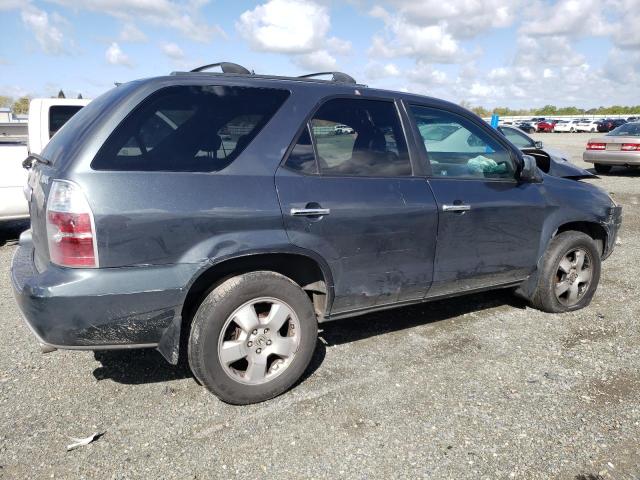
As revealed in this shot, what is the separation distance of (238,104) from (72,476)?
208 centimetres

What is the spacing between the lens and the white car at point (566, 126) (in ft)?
174

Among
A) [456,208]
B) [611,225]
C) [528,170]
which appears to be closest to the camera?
[456,208]

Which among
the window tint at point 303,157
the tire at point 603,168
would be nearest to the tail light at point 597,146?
the tire at point 603,168

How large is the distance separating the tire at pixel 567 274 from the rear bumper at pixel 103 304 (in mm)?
3045

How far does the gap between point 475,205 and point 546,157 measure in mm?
4529

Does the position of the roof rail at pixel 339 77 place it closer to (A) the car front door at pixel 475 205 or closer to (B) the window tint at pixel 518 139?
(A) the car front door at pixel 475 205

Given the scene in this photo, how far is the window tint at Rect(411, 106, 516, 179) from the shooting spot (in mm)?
3750

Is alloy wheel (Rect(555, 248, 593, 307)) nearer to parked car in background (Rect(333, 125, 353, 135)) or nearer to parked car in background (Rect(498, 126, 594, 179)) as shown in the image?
parked car in background (Rect(498, 126, 594, 179))

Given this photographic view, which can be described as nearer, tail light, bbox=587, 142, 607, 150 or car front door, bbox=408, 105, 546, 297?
car front door, bbox=408, 105, 546, 297

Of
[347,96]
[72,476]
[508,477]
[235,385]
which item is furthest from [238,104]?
[508,477]

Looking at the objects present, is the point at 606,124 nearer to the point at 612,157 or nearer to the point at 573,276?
the point at 612,157

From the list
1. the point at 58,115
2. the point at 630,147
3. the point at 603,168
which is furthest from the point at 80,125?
the point at 603,168

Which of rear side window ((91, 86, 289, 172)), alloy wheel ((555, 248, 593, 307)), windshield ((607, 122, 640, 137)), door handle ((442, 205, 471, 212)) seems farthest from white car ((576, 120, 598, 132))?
rear side window ((91, 86, 289, 172))

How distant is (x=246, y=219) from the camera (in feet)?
9.19
